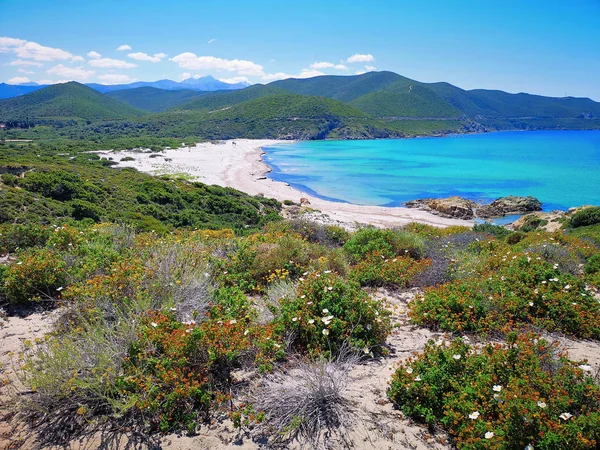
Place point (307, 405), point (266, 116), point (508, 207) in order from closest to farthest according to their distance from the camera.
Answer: point (307, 405) < point (508, 207) < point (266, 116)

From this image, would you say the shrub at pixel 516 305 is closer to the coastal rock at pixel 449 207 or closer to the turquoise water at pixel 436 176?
the coastal rock at pixel 449 207

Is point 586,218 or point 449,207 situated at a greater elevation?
point 586,218

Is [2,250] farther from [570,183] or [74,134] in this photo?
[74,134]

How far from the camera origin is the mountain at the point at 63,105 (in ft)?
443

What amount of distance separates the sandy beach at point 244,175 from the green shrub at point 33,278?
18.9 metres

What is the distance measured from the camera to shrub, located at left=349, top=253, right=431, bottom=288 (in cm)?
698

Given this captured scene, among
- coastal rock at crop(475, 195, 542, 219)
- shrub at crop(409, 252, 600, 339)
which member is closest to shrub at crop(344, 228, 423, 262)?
shrub at crop(409, 252, 600, 339)

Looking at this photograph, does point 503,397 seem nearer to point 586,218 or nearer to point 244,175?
point 586,218

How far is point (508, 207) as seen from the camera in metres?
33.4

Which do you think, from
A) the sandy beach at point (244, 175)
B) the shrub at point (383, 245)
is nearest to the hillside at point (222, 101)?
the sandy beach at point (244, 175)

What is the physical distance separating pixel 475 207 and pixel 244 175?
102 ft

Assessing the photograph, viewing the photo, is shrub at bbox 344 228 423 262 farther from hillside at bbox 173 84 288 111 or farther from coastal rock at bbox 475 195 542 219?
hillside at bbox 173 84 288 111

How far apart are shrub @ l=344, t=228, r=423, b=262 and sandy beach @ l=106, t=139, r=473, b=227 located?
14024mm

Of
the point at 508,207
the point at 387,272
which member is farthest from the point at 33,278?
the point at 508,207
